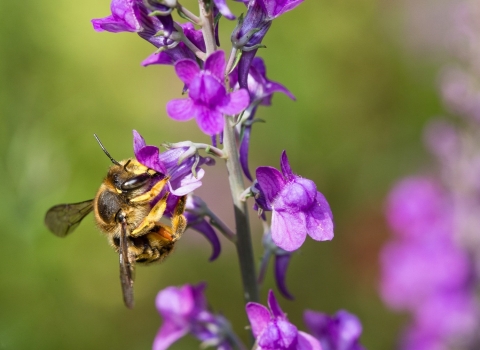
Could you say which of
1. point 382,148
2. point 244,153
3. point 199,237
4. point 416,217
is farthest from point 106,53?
point 244,153

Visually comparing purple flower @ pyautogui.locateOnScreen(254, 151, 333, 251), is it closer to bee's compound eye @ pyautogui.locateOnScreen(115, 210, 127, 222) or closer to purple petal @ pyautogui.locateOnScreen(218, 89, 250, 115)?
purple petal @ pyautogui.locateOnScreen(218, 89, 250, 115)

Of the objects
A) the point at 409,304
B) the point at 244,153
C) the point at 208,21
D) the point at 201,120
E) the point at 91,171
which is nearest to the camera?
the point at 201,120

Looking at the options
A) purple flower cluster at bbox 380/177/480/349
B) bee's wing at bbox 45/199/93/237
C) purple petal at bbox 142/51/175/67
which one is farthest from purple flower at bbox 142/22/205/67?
purple flower cluster at bbox 380/177/480/349

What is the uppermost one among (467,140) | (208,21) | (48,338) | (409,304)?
(208,21)

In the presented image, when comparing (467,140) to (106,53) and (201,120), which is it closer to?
(201,120)

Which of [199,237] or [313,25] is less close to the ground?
[313,25]

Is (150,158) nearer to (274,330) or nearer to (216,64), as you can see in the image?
(216,64)
